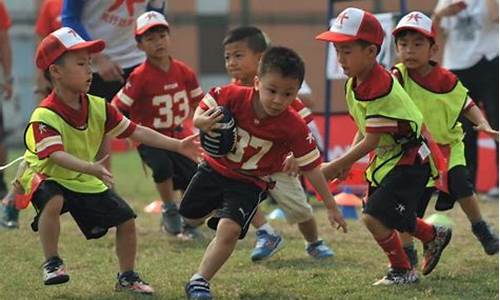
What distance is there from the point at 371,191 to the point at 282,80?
901 millimetres

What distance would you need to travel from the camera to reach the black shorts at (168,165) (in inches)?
314

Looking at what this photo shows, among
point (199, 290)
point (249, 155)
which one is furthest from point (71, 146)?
point (199, 290)

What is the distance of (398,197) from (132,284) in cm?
145

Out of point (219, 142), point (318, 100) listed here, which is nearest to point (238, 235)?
point (219, 142)

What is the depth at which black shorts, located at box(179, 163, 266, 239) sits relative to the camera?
19.2 feet

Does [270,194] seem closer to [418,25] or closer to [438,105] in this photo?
[438,105]

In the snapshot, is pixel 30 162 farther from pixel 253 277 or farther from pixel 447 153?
pixel 447 153

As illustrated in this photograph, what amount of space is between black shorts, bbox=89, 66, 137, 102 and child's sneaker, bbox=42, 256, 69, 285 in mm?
2743

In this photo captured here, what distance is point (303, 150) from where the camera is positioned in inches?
233

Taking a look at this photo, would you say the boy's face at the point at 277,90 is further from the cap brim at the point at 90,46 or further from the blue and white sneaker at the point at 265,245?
the blue and white sneaker at the point at 265,245

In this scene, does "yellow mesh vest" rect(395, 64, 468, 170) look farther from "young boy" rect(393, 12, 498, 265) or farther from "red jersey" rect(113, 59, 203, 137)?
"red jersey" rect(113, 59, 203, 137)

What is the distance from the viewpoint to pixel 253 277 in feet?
21.0

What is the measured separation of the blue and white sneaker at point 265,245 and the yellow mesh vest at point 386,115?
1063 millimetres

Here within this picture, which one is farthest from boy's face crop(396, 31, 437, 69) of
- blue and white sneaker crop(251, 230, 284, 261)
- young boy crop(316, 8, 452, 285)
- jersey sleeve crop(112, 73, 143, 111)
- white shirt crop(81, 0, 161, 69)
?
white shirt crop(81, 0, 161, 69)
